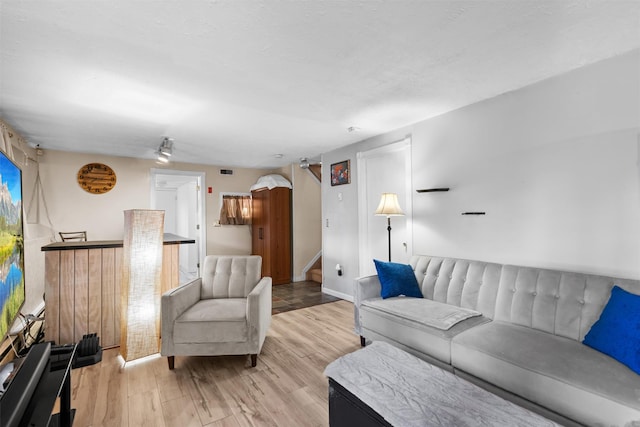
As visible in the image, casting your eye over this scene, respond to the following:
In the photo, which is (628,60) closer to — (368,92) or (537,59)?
(537,59)

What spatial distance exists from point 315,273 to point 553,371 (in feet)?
14.2

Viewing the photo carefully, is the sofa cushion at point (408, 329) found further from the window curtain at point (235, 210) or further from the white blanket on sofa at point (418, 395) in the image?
the window curtain at point (235, 210)

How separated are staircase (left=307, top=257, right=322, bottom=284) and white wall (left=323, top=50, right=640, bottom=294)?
2637 millimetres

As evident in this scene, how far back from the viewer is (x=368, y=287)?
9.28ft

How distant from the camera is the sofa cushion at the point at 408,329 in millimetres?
2032

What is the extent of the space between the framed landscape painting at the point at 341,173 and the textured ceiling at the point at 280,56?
1.17m

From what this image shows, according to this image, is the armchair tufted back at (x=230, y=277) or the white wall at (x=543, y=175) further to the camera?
the armchair tufted back at (x=230, y=277)

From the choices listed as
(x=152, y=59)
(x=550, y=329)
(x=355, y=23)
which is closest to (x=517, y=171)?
(x=550, y=329)

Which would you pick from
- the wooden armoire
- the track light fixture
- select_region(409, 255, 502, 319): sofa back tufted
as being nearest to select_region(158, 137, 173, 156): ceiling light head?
the track light fixture

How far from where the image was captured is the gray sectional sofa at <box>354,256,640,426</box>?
141 cm

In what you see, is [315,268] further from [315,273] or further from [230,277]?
[230,277]

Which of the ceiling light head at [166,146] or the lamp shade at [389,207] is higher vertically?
the ceiling light head at [166,146]

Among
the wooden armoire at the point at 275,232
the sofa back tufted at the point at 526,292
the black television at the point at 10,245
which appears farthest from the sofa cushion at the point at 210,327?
the wooden armoire at the point at 275,232

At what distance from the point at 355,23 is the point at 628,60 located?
1936 millimetres
